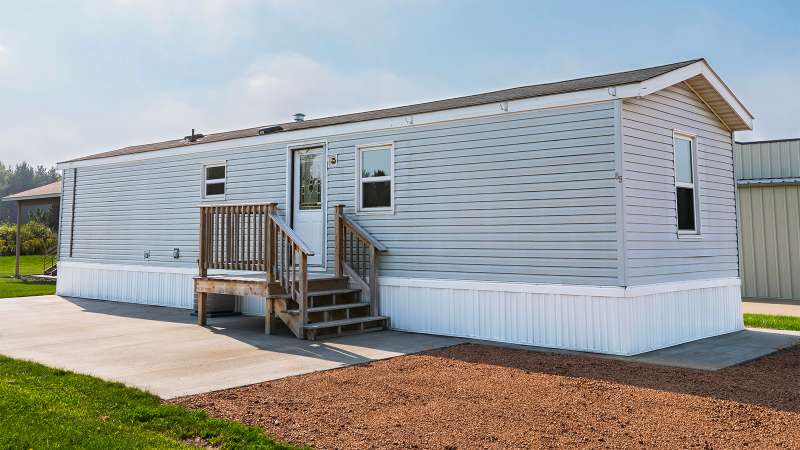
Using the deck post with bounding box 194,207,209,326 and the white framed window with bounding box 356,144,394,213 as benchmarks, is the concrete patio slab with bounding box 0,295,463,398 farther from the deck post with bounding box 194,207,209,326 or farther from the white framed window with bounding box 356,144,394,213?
the white framed window with bounding box 356,144,394,213

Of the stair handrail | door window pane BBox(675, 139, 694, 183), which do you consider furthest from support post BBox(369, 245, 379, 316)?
door window pane BBox(675, 139, 694, 183)

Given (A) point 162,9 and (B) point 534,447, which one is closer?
(B) point 534,447

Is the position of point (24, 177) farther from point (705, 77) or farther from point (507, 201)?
point (705, 77)

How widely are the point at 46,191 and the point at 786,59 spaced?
2096 centimetres

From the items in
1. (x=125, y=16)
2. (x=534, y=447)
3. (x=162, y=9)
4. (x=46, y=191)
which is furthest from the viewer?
(x=46, y=191)

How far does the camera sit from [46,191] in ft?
Answer: 59.6

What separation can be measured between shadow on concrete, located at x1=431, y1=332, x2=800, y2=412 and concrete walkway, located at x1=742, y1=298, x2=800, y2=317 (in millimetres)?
4246

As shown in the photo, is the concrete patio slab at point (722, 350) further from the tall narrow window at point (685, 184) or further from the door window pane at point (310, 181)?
the door window pane at point (310, 181)

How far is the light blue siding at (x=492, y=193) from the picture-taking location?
641 centimetres

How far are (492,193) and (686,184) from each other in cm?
265

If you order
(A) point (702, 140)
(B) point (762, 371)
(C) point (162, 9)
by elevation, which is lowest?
(B) point (762, 371)

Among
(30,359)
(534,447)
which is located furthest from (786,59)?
(30,359)

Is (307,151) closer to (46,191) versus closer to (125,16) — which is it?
(125,16)

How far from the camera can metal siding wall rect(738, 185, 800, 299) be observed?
1267cm
